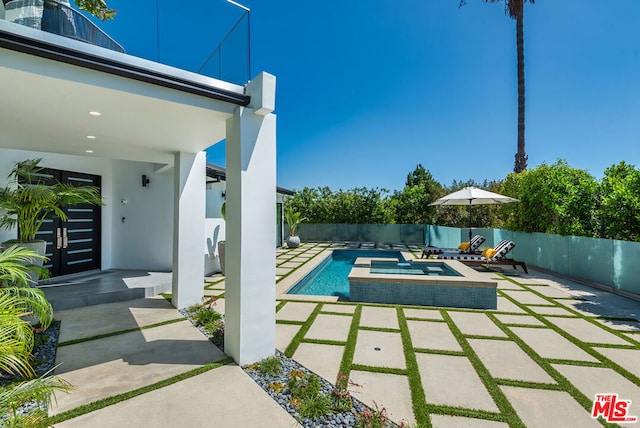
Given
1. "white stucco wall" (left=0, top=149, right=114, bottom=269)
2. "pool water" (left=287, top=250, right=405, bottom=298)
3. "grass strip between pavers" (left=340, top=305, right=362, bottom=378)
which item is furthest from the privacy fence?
"white stucco wall" (left=0, top=149, right=114, bottom=269)

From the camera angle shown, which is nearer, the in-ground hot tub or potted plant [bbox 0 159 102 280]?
potted plant [bbox 0 159 102 280]

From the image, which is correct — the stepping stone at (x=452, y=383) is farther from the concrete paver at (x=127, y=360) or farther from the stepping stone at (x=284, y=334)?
the concrete paver at (x=127, y=360)

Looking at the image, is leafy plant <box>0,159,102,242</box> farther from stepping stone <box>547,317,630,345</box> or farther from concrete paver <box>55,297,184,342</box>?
stepping stone <box>547,317,630,345</box>

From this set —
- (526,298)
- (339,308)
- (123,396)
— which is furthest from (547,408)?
(526,298)

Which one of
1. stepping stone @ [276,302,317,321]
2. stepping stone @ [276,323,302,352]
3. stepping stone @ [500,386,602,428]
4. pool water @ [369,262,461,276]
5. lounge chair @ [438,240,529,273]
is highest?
lounge chair @ [438,240,529,273]

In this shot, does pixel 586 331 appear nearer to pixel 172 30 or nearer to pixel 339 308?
pixel 339 308

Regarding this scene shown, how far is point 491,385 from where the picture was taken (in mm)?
3236

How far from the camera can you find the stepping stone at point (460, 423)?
2.59 metres

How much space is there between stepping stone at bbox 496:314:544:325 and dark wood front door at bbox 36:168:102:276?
36.0 ft

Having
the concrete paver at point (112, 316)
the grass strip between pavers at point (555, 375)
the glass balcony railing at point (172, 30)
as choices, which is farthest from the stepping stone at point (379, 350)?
the glass balcony railing at point (172, 30)

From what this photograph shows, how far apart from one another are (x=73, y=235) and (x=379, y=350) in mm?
9143

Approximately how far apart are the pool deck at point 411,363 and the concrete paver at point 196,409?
1 centimetres

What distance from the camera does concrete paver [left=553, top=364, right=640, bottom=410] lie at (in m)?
3.06

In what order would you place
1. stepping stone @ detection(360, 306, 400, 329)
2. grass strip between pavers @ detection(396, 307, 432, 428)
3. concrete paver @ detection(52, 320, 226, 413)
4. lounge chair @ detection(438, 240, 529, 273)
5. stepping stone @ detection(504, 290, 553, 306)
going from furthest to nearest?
lounge chair @ detection(438, 240, 529, 273) < stepping stone @ detection(504, 290, 553, 306) < stepping stone @ detection(360, 306, 400, 329) < concrete paver @ detection(52, 320, 226, 413) < grass strip between pavers @ detection(396, 307, 432, 428)
